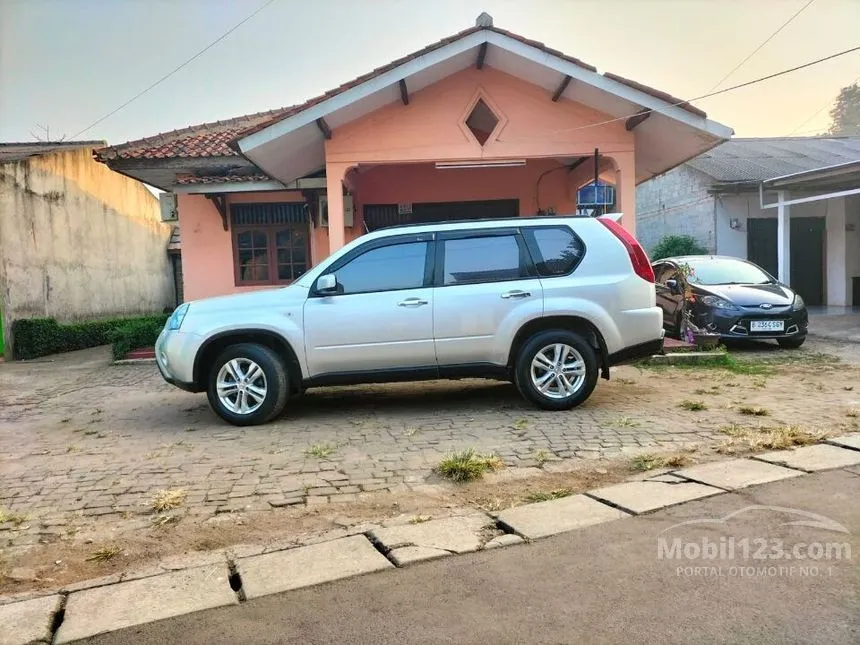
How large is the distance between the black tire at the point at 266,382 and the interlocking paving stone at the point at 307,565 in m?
2.78

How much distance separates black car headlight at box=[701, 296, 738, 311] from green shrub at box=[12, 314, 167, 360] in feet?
31.9

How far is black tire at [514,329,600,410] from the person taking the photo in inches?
244

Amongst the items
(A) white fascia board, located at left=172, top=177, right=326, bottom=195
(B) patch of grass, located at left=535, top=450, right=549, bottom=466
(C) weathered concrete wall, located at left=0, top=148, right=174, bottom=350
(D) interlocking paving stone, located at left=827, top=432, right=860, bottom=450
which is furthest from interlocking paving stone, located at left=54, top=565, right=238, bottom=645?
(C) weathered concrete wall, located at left=0, top=148, right=174, bottom=350

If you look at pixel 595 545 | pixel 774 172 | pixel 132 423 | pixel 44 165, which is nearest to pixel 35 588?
pixel 595 545

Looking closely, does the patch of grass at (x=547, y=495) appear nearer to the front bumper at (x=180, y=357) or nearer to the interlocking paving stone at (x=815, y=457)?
the interlocking paving stone at (x=815, y=457)

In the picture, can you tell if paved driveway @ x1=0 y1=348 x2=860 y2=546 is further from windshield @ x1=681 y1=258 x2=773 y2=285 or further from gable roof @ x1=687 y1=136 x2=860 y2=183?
gable roof @ x1=687 y1=136 x2=860 y2=183

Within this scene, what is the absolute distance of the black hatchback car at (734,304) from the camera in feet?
33.5

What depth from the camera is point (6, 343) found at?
13680 millimetres

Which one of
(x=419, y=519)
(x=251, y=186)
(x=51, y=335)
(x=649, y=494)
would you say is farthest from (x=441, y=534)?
(x=51, y=335)

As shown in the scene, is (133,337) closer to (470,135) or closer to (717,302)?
(470,135)

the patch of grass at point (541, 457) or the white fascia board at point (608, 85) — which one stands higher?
the white fascia board at point (608, 85)

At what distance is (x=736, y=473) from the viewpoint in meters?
4.37

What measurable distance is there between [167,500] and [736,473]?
3.61 metres

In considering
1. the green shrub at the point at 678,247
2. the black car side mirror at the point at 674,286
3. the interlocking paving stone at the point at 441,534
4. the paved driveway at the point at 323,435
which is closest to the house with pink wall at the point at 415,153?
the black car side mirror at the point at 674,286
